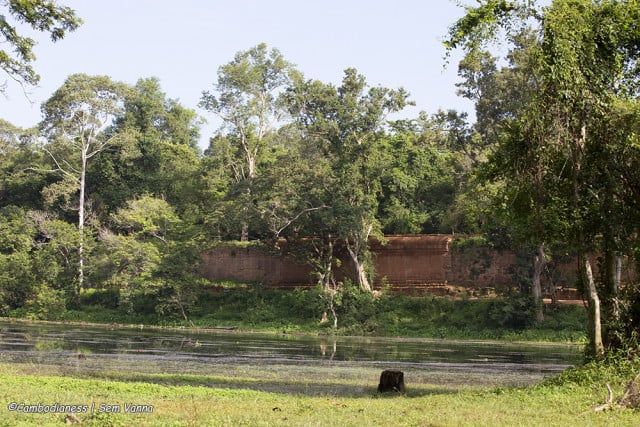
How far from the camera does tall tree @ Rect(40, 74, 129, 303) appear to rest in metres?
49.7

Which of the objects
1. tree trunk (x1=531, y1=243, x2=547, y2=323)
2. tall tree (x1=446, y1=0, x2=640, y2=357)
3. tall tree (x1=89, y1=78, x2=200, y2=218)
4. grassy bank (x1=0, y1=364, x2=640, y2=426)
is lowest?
grassy bank (x1=0, y1=364, x2=640, y2=426)

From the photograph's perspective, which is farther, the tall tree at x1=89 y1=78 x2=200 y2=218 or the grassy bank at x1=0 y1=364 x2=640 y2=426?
the tall tree at x1=89 y1=78 x2=200 y2=218

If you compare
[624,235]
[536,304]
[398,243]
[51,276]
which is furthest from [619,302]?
[51,276]

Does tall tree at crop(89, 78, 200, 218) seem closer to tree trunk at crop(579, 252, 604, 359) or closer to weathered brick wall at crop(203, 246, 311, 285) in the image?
weathered brick wall at crop(203, 246, 311, 285)

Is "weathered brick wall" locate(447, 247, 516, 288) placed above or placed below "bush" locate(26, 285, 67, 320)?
above

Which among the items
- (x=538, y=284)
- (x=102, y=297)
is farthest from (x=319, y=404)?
(x=102, y=297)

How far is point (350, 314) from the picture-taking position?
40.9m

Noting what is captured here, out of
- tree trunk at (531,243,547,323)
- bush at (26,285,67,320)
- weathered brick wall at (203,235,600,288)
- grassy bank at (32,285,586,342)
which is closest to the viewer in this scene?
tree trunk at (531,243,547,323)

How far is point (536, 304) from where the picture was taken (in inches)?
1463

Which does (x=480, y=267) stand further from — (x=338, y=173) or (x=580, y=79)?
(x=580, y=79)

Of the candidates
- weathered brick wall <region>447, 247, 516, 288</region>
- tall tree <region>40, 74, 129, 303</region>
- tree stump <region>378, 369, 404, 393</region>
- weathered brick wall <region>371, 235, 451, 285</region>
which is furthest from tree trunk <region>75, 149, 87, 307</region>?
tree stump <region>378, 369, 404, 393</region>

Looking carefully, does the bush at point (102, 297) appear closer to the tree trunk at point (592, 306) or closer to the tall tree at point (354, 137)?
the tall tree at point (354, 137)

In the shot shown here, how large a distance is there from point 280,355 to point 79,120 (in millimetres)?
29259

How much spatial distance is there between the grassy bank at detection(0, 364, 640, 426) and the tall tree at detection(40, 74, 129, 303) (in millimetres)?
34558
